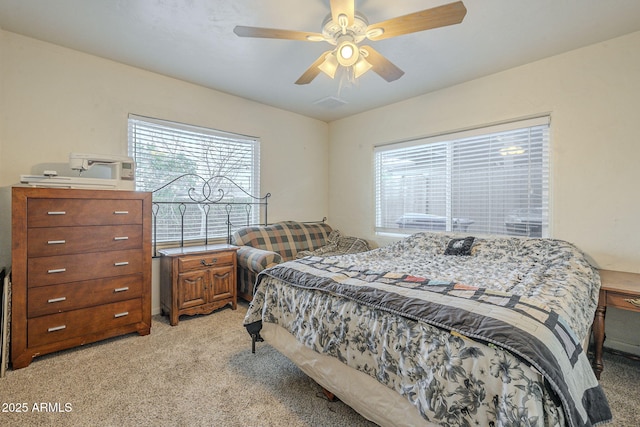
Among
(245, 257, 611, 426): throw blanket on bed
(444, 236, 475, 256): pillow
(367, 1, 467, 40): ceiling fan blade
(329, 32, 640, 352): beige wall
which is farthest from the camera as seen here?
(444, 236, 475, 256): pillow

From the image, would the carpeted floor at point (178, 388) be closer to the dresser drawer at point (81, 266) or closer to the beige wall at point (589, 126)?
the dresser drawer at point (81, 266)

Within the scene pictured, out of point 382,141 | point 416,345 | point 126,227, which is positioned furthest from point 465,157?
point 126,227

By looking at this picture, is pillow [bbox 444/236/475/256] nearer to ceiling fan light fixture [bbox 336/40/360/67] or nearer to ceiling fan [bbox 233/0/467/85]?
ceiling fan [bbox 233/0/467/85]

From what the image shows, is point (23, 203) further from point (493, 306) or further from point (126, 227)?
point (493, 306)

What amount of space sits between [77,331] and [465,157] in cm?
403

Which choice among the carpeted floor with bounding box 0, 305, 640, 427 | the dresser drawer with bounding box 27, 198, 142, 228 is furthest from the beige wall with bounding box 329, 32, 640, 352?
the dresser drawer with bounding box 27, 198, 142, 228

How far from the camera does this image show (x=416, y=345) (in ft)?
4.01

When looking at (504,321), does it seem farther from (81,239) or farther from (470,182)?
(81,239)

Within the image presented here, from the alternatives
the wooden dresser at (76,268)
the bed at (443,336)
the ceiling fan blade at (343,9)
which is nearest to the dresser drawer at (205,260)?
the wooden dresser at (76,268)

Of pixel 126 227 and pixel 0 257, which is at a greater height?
pixel 126 227

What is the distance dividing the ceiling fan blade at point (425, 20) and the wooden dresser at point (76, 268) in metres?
2.33

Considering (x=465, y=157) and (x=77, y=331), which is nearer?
(x=77, y=331)

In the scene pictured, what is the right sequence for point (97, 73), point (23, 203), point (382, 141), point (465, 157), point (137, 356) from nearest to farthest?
1. point (23, 203)
2. point (137, 356)
3. point (97, 73)
4. point (465, 157)
5. point (382, 141)

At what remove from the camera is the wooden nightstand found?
9.14 ft
